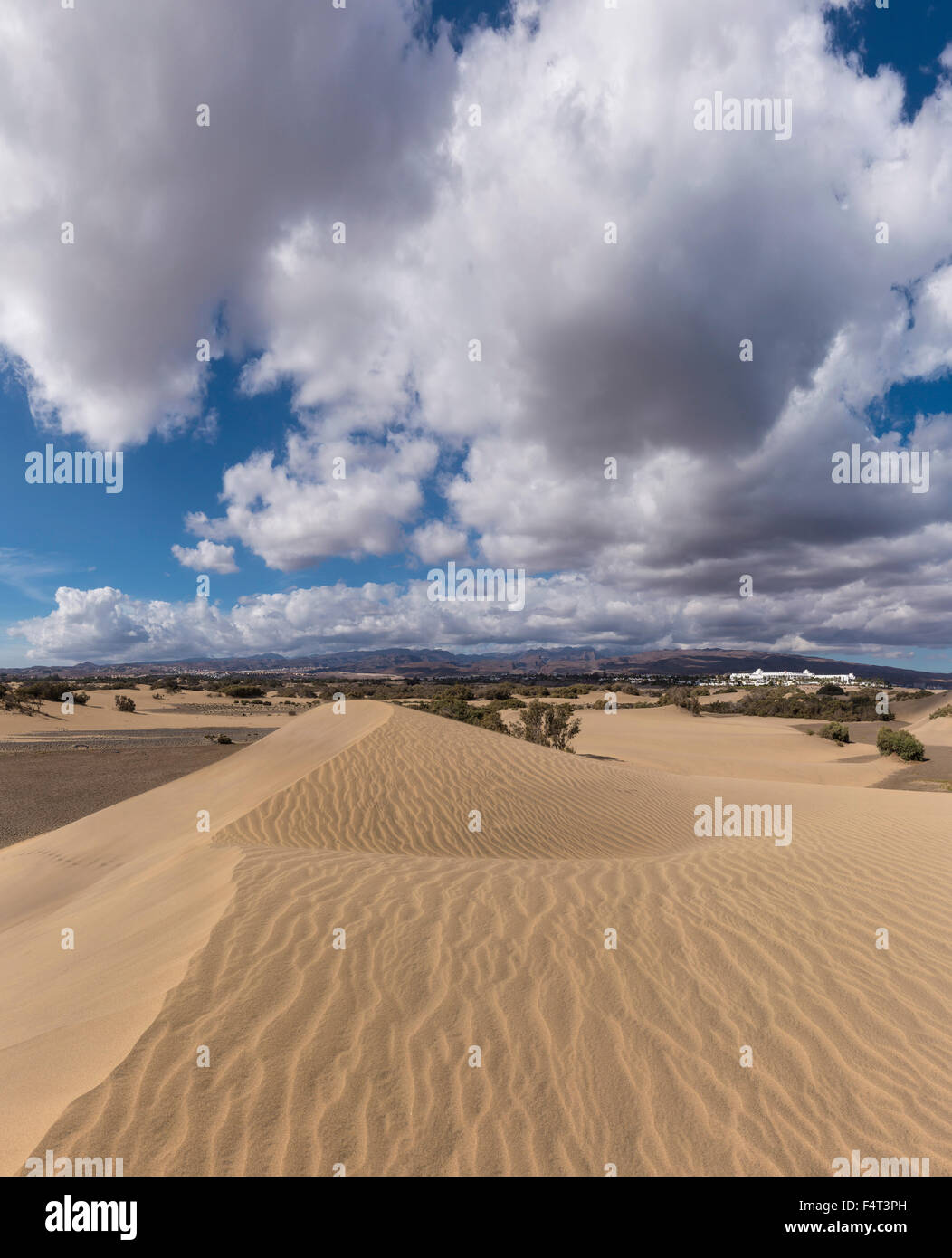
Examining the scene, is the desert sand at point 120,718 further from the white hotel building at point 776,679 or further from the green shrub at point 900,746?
the white hotel building at point 776,679

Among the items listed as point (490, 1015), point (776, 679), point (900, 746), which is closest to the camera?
point (490, 1015)

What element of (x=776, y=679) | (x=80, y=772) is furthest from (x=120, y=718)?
(x=776, y=679)

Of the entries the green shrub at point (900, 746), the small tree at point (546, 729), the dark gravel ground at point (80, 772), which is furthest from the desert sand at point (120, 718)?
the green shrub at point (900, 746)

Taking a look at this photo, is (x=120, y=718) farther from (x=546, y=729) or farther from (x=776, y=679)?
(x=776, y=679)
